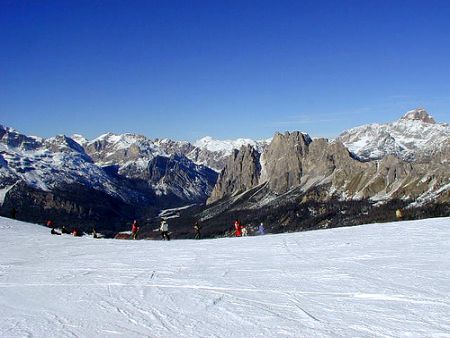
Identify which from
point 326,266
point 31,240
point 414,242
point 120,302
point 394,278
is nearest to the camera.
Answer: point 120,302

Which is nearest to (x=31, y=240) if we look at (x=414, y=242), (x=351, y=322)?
(x=414, y=242)

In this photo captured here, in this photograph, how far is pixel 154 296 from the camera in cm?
1684

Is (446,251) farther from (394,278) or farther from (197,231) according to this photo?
(197,231)

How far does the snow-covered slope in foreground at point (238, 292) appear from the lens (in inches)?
504

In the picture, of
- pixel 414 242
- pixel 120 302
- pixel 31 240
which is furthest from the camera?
pixel 31 240

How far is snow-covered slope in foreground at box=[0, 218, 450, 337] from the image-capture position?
12789mm

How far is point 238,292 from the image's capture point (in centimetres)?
1728

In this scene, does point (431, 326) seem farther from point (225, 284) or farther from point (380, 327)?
point (225, 284)

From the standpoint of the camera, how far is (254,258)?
2666cm

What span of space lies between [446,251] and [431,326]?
569 inches

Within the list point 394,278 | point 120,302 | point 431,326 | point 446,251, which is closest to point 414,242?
point 446,251

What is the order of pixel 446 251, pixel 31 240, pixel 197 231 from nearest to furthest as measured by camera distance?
1. pixel 446 251
2. pixel 31 240
3. pixel 197 231

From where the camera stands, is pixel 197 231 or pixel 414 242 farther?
pixel 197 231

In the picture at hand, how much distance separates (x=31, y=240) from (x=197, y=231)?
16.6 m
